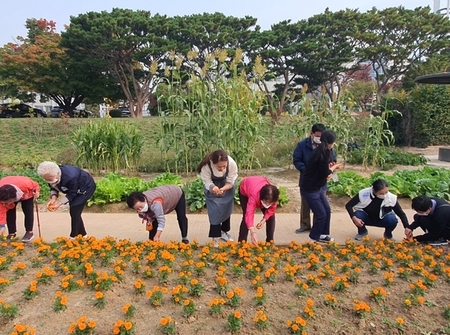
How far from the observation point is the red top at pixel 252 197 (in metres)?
4.21

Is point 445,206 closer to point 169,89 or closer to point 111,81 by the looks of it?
point 169,89

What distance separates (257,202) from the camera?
433 centimetres

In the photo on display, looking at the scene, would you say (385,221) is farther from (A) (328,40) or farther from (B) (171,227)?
(A) (328,40)

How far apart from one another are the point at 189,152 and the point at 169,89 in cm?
144

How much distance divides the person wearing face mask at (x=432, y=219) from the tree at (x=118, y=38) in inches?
873

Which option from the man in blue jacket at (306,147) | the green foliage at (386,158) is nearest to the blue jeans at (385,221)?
the man in blue jacket at (306,147)

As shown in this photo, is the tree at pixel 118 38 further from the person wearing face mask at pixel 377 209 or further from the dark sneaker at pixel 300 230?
the person wearing face mask at pixel 377 209

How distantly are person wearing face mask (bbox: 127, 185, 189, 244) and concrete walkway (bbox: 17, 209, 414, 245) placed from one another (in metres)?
0.41

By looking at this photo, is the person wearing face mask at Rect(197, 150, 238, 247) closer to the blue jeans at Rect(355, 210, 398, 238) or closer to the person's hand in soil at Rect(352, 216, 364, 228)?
the person's hand in soil at Rect(352, 216, 364, 228)

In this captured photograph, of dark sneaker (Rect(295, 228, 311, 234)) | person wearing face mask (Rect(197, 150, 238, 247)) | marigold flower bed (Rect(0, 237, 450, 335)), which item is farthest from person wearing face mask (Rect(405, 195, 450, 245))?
person wearing face mask (Rect(197, 150, 238, 247))

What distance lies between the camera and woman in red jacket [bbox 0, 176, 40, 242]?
439 cm

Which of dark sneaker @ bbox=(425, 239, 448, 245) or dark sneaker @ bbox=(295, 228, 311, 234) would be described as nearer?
dark sneaker @ bbox=(425, 239, 448, 245)

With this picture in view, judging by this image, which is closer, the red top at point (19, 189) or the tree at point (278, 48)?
the red top at point (19, 189)

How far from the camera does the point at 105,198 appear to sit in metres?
6.61
